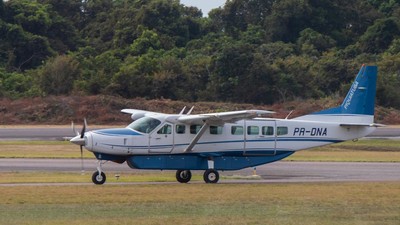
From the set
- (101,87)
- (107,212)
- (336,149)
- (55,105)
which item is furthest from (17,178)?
(101,87)

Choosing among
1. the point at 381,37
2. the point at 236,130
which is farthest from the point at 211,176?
the point at 381,37

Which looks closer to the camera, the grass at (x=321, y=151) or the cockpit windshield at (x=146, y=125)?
the cockpit windshield at (x=146, y=125)

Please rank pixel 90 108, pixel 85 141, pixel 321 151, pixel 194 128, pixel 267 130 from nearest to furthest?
1. pixel 85 141
2. pixel 194 128
3. pixel 267 130
4. pixel 321 151
5. pixel 90 108

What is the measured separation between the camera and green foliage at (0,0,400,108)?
6950cm

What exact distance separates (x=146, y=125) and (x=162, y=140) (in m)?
0.67

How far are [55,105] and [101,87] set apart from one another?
555 cm

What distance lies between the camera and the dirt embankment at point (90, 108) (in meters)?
63.2

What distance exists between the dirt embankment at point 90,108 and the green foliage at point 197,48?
127 inches

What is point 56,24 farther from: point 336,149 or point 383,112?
point 336,149

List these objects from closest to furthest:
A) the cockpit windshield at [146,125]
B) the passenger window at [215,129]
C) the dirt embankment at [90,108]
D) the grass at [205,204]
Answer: the grass at [205,204]
the cockpit windshield at [146,125]
the passenger window at [215,129]
the dirt embankment at [90,108]

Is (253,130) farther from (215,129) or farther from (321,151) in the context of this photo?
(321,151)

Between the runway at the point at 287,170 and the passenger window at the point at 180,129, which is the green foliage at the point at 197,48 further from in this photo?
the passenger window at the point at 180,129

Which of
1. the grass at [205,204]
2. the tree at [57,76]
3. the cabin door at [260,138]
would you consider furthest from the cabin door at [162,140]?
the tree at [57,76]

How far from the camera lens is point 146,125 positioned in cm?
2847
